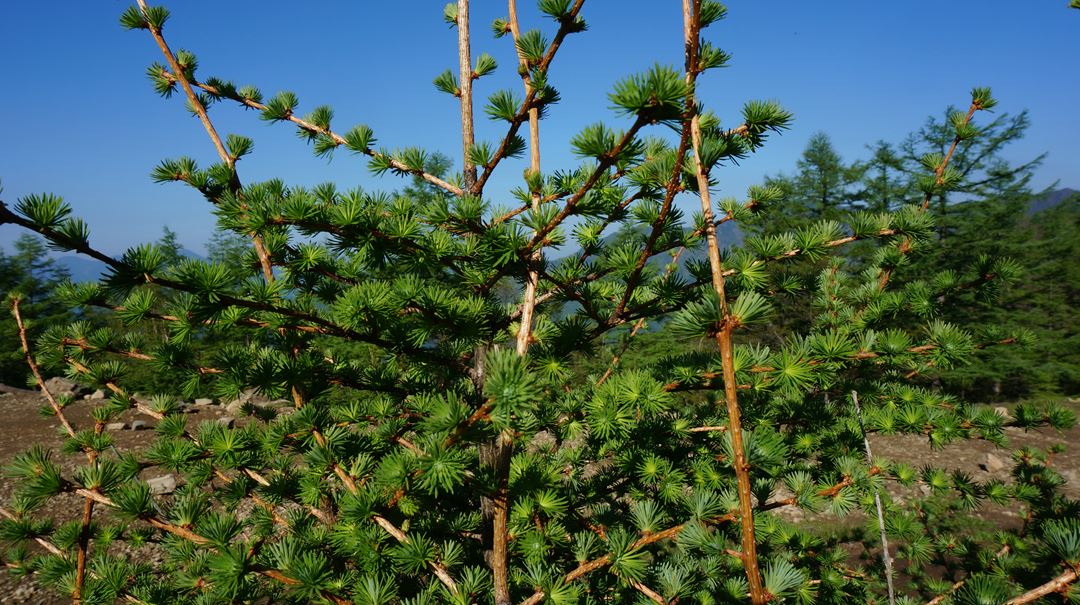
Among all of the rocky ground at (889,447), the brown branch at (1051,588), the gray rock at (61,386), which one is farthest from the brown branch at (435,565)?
the gray rock at (61,386)

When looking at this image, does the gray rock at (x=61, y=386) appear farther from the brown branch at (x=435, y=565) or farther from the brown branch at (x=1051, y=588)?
the brown branch at (x=1051, y=588)

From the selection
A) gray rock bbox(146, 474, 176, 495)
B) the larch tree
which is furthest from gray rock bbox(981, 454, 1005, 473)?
gray rock bbox(146, 474, 176, 495)

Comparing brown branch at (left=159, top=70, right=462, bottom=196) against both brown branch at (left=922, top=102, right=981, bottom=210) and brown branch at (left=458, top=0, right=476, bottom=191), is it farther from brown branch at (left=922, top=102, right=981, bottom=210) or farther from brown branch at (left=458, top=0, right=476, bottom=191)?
brown branch at (left=922, top=102, right=981, bottom=210)

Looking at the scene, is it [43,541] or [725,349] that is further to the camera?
[43,541]

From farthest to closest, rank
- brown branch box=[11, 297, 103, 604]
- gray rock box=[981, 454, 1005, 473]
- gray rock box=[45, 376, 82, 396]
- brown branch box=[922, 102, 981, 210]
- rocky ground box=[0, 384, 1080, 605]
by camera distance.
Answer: gray rock box=[45, 376, 82, 396] → gray rock box=[981, 454, 1005, 473] → rocky ground box=[0, 384, 1080, 605] → brown branch box=[922, 102, 981, 210] → brown branch box=[11, 297, 103, 604]

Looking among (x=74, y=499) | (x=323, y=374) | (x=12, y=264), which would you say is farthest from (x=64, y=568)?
(x=12, y=264)

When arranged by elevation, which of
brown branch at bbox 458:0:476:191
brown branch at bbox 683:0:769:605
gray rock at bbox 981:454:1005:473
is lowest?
gray rock at bbox 981:454:1005:473

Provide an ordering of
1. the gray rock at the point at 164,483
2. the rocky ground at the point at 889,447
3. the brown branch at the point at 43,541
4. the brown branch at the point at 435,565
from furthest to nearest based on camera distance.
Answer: the rocky ground at the point at 889,447 → the gray rock at the point at 164,483 → the brown branch at the point at 43,541 → the brown branch at the point at 435,565

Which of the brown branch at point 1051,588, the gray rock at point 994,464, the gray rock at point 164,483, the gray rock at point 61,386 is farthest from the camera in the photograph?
the gray rock at point 61,386

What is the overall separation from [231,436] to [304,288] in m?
0.68

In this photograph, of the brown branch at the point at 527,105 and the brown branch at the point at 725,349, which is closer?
the brown branch at the point at 725,349

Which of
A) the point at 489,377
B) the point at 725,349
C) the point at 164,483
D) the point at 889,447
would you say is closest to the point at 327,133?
the point at 489,377

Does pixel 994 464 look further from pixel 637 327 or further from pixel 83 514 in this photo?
pixel 83 514

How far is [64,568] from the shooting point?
185cm
